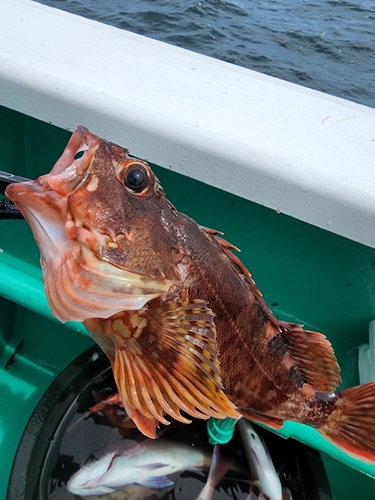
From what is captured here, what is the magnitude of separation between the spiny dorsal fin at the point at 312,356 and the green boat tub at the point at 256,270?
2.22ft

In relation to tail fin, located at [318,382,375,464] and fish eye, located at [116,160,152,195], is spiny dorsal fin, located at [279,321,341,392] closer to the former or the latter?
tail fin, located at [318,382,375,464]

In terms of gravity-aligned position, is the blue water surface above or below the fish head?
above

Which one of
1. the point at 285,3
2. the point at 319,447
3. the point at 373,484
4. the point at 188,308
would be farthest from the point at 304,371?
the point at 285,3

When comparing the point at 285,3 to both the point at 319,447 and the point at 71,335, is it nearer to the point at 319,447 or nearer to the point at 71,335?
the point at 71,335

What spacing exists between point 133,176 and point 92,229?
0.18m

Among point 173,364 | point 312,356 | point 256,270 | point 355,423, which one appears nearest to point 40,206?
point 173,364

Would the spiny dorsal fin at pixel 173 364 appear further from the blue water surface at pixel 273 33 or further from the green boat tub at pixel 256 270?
the blue water surface at pixel 273 33

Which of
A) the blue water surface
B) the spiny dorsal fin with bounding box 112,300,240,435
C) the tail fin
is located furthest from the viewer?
the blue water surface

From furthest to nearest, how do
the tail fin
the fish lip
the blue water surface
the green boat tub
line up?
the blue water surface < the green boat tub < the tail fin < the fish lip

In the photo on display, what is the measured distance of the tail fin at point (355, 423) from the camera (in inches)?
60.2

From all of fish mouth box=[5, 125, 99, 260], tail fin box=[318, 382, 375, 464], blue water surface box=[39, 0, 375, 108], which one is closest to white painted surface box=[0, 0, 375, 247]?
tail fin box=[318, 382, 375, 464]

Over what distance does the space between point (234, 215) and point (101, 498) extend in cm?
141

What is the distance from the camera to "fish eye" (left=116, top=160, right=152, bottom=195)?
46.1 inches

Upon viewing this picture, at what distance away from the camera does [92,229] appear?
112 centimetres
